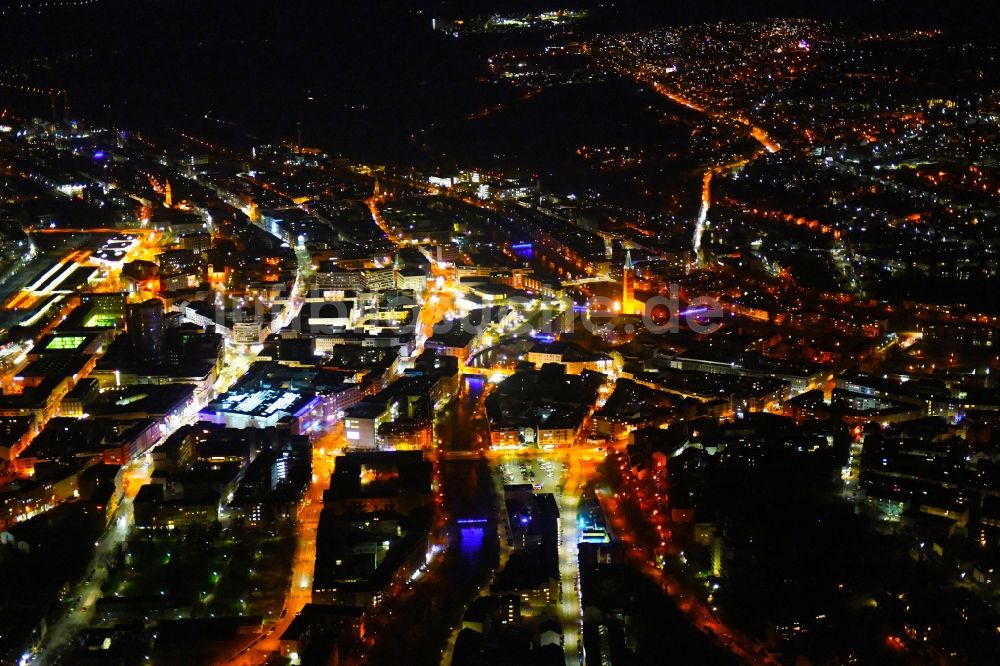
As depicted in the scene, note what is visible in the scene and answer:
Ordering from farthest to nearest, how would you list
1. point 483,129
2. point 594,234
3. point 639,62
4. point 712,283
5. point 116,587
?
point 639,62, point 483,129, point 594,234, point 712,283, point 116,587

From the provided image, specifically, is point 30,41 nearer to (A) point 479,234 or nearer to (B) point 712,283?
(A) point 479,234

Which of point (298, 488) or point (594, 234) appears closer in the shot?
point (298, 488)

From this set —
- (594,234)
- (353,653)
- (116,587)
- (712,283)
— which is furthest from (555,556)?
(594,234)

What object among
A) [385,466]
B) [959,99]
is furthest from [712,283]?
[959,99]

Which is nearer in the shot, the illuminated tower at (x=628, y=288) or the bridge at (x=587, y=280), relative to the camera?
the illuminated tower at (x=628, y=288)

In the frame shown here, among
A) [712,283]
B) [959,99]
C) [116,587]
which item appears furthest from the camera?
[959,99]

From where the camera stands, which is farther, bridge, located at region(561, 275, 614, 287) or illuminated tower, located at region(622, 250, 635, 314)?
bridge, located at region(561, 275, 614, 287)

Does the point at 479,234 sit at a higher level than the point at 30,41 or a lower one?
lower

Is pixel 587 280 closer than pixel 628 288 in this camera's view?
No
